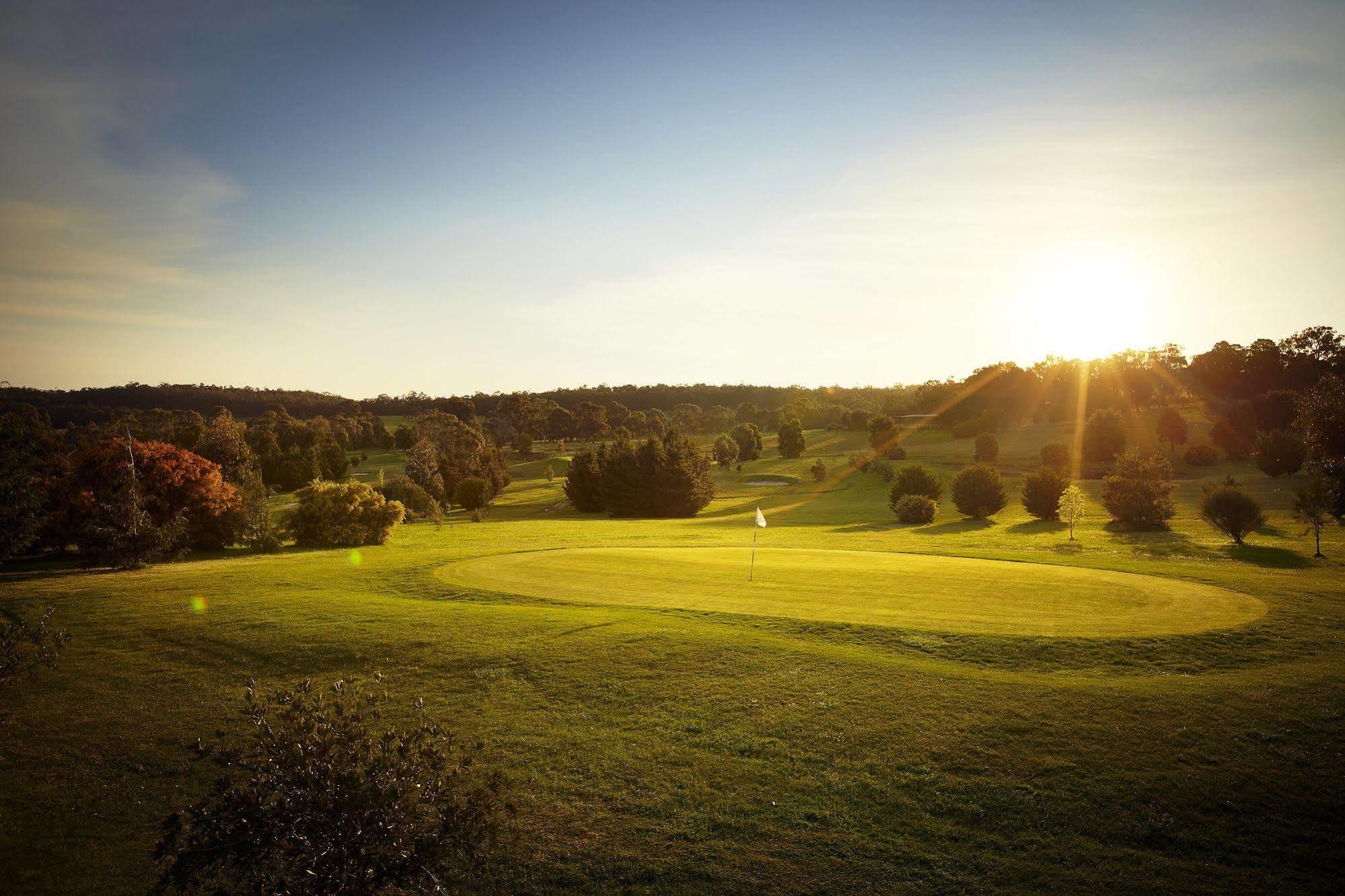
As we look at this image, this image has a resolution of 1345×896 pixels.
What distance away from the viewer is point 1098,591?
645 inches

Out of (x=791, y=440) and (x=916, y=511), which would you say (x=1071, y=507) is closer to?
(x=916, y=511)

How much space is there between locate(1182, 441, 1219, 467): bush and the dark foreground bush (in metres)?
30.1

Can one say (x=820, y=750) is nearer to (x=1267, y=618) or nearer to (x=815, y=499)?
(x=1267, y=618)

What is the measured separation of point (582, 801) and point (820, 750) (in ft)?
10.9

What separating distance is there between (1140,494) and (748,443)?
56.4 metres

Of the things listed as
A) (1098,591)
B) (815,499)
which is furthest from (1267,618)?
(815,499)

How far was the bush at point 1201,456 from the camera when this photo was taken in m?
61.3

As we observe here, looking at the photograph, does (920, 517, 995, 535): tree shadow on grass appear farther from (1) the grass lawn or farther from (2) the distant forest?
(2) the distant forest

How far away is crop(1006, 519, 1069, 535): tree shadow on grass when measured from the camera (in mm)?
37000

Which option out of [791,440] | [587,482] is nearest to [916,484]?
[587,482]

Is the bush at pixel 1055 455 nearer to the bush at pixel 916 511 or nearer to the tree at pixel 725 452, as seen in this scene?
the bush at pixel 916 511

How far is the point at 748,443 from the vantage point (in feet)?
297

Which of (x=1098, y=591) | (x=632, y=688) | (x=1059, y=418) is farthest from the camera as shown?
(x=1059, y=418)

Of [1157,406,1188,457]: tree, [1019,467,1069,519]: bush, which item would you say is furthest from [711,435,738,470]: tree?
[1157,406,1188,457]: tree
